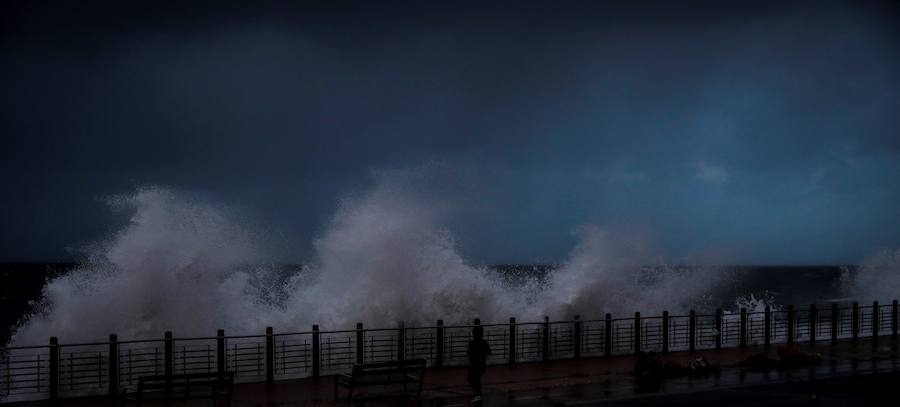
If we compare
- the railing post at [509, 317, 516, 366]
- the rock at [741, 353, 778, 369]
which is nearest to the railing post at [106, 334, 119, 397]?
the railing post at [509, 317, 516, 366]

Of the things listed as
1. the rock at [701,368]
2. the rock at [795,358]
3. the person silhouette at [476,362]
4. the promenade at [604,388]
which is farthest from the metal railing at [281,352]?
the rock at [795,358]

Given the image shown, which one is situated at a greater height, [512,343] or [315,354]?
[512,343]

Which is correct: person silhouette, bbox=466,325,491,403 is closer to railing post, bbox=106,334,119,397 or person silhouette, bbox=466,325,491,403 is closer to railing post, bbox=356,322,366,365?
railing post, bbox=356,322,366,365

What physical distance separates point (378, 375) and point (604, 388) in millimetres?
4482

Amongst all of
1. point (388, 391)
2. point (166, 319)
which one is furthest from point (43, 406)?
point (166, 319)

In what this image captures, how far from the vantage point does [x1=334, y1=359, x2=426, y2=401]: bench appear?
13.7 m

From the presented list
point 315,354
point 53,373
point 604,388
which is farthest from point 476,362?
point 53,373

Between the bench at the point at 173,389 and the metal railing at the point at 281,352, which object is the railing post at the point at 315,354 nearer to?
the metal railing at the point at 281,352

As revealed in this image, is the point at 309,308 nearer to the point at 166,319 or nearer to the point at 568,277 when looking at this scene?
the point at 166,319

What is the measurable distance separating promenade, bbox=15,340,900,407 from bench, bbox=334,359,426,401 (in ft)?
1.13

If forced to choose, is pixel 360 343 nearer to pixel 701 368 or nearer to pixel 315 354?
pixel 315 354

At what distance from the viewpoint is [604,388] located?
15758 millimetres

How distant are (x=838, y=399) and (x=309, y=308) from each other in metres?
18.5

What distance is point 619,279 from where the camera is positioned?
3181 cm
